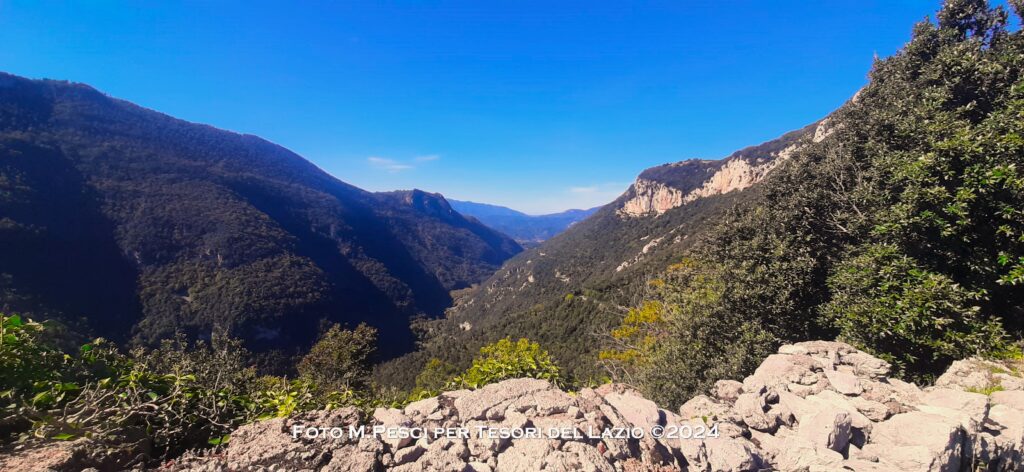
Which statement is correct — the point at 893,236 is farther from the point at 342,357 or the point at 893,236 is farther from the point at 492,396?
the point at 342,357

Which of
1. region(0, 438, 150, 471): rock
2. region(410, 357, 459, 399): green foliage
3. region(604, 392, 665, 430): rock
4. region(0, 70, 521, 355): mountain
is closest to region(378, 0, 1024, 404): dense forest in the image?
region(604, 392, 665, 430): rock

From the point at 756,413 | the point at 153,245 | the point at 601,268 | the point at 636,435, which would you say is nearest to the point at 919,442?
the point at 756,413

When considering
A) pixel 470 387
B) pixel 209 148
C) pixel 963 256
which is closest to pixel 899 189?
pixel 963 256

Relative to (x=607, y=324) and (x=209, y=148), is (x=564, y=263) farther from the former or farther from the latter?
(x=209, y=148)

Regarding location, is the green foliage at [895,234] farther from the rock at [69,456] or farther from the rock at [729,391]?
the rock at [69,456]

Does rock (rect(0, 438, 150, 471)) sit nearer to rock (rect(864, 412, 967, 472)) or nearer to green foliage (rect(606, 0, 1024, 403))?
rock (rect(864, 412, 967, 472))

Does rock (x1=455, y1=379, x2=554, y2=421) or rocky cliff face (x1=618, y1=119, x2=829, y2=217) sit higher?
rocky cliff face (x1=618, y1=119, x2=829, y2=217)

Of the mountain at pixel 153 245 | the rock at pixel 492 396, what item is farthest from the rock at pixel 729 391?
the mountain at pixel 153 245

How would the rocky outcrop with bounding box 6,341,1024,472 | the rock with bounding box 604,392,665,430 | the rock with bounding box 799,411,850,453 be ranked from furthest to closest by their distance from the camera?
the rock with bounding box 604,392,665,430 → the rock with bounding box 799,411,850,453 → the rocky outcrop with bounding box 6,341,1024,472
